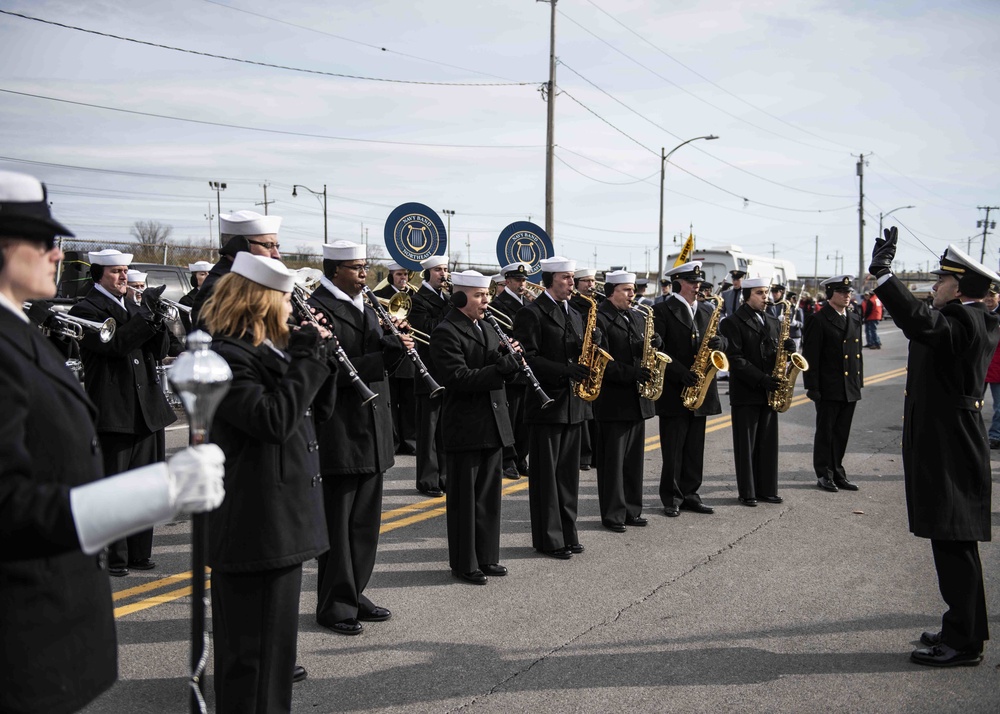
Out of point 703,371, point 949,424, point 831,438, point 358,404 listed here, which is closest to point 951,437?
point 949,424

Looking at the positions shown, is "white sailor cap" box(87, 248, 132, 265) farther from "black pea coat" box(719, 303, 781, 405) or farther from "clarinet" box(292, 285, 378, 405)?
"black pea coat" box(719, 303, 781, 405)

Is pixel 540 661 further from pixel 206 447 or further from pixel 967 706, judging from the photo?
pixel 206 447

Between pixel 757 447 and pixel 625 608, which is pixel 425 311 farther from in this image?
pixel 625 608

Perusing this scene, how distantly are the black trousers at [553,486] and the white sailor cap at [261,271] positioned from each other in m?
3.73

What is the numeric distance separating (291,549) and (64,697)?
1218mm

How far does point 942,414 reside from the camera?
5.00 m

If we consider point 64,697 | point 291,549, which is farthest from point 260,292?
point 64,697

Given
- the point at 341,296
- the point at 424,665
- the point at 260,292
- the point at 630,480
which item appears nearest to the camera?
the point at 260,292

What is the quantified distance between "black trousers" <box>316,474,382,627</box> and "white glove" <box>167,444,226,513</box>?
299 centimetres

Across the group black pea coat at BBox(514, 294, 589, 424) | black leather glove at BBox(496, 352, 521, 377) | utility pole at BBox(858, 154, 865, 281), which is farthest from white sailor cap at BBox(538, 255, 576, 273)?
utility pole at BBox(858, 154, 865, 281)

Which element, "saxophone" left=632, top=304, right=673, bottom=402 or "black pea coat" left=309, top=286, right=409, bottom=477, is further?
"saxophone" left=632, top=304, right=673, bottom=402

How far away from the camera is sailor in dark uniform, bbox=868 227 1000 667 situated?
15.7 feet

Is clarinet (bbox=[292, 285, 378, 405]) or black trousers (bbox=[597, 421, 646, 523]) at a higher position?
clarinet (bbox=[292, 285, 378, 405])

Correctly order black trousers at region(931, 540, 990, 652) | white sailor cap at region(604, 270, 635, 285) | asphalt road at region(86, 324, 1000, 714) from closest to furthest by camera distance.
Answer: asphalt road at region(86, 324, 1000, 714) → black trousers at region(931, 540, 990, 652) → white sailor cap at region(604, 270, 635, 285)
